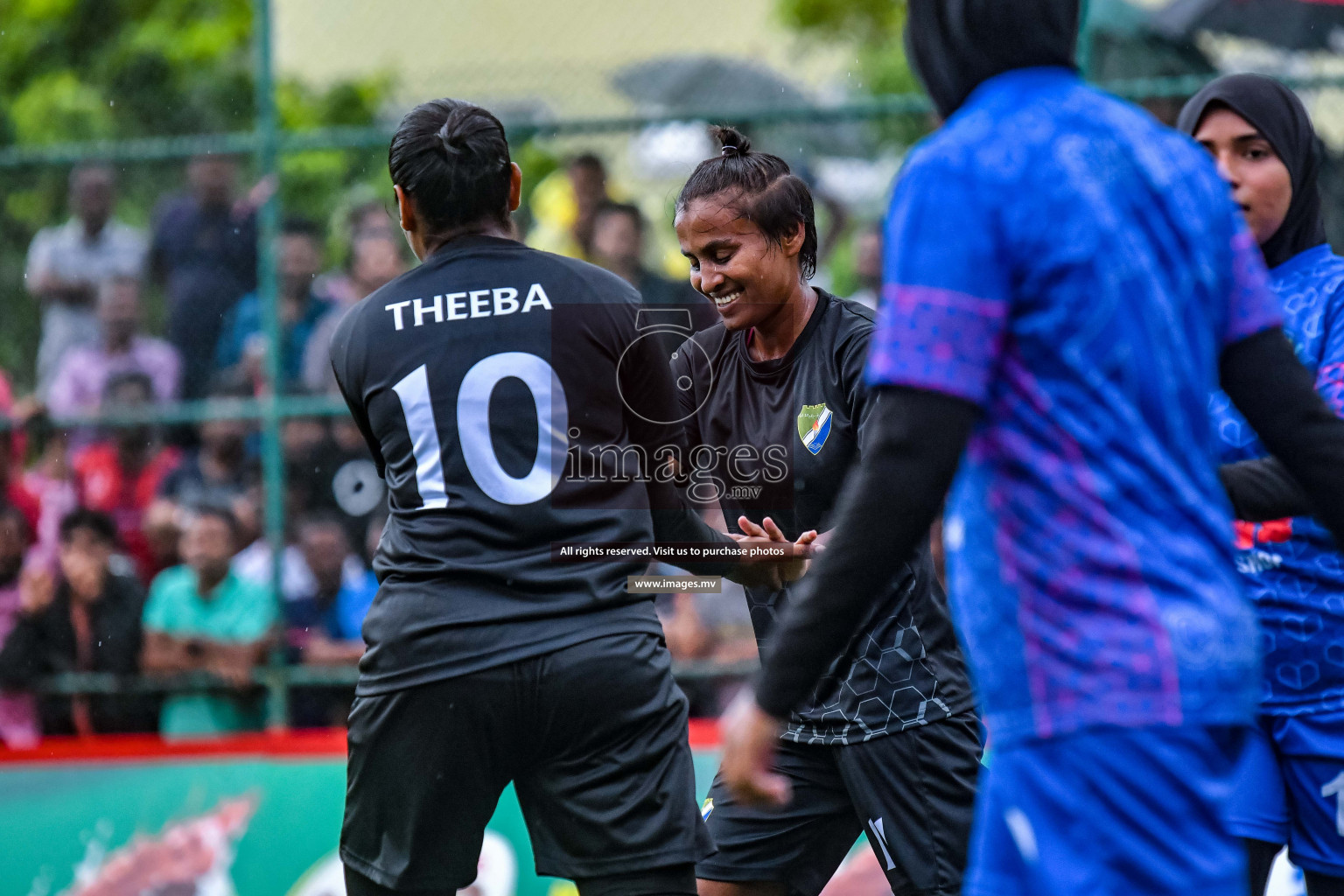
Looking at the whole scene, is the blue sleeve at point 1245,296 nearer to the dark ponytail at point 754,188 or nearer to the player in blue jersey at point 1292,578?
the player in blue jersey at point 1292,578

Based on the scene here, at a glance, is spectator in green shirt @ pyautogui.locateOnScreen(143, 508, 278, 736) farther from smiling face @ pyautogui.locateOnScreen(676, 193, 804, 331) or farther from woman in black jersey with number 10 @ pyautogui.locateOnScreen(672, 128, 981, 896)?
smiling face @ pyautogui.locateOnScreen(676, 193, 804, 331)

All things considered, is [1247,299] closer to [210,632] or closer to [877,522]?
[877,522]

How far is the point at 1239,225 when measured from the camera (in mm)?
2107

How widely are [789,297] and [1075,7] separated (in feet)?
5.16

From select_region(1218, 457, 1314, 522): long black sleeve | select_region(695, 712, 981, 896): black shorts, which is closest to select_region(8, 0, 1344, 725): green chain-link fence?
select_region(695, 712, 981, 896): black shorts

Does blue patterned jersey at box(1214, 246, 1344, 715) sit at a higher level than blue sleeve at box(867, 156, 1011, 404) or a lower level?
lower

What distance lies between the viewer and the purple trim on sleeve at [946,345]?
6.24 ft

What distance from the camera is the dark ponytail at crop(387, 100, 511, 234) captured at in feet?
10.7

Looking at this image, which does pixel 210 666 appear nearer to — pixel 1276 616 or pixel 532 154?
pixel 532 154

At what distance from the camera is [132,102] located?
9961 millimetres

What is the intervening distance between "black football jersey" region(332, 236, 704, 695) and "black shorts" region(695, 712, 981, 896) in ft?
2.10

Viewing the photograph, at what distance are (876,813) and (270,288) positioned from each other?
13.6 ft

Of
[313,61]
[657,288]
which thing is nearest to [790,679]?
[657,288]

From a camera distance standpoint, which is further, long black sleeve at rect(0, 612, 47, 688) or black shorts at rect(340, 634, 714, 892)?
long black sleeve at rect(0, 612, 47, 688)
